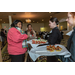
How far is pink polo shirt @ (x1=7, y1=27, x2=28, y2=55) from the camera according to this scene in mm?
813

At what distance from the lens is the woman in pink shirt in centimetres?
82

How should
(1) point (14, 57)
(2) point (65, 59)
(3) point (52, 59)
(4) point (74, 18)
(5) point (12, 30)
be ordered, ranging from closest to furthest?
(4) point (74, 18) < (2) point (65, 59) < (5) point (12, 30) < (1) point (14, 57) < (3) point (52, 59)

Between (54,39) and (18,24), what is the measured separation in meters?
0.55

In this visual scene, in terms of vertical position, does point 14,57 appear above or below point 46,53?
below

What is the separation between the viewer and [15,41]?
2.74 feet

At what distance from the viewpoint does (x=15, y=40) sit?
0.83 meters

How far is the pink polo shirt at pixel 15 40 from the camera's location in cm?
81

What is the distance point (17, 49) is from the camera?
90 cm

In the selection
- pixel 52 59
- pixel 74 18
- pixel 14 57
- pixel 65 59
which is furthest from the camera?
pixel 52 59

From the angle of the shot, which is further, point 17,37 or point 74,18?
point 17,37

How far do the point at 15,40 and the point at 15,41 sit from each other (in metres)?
0.02
